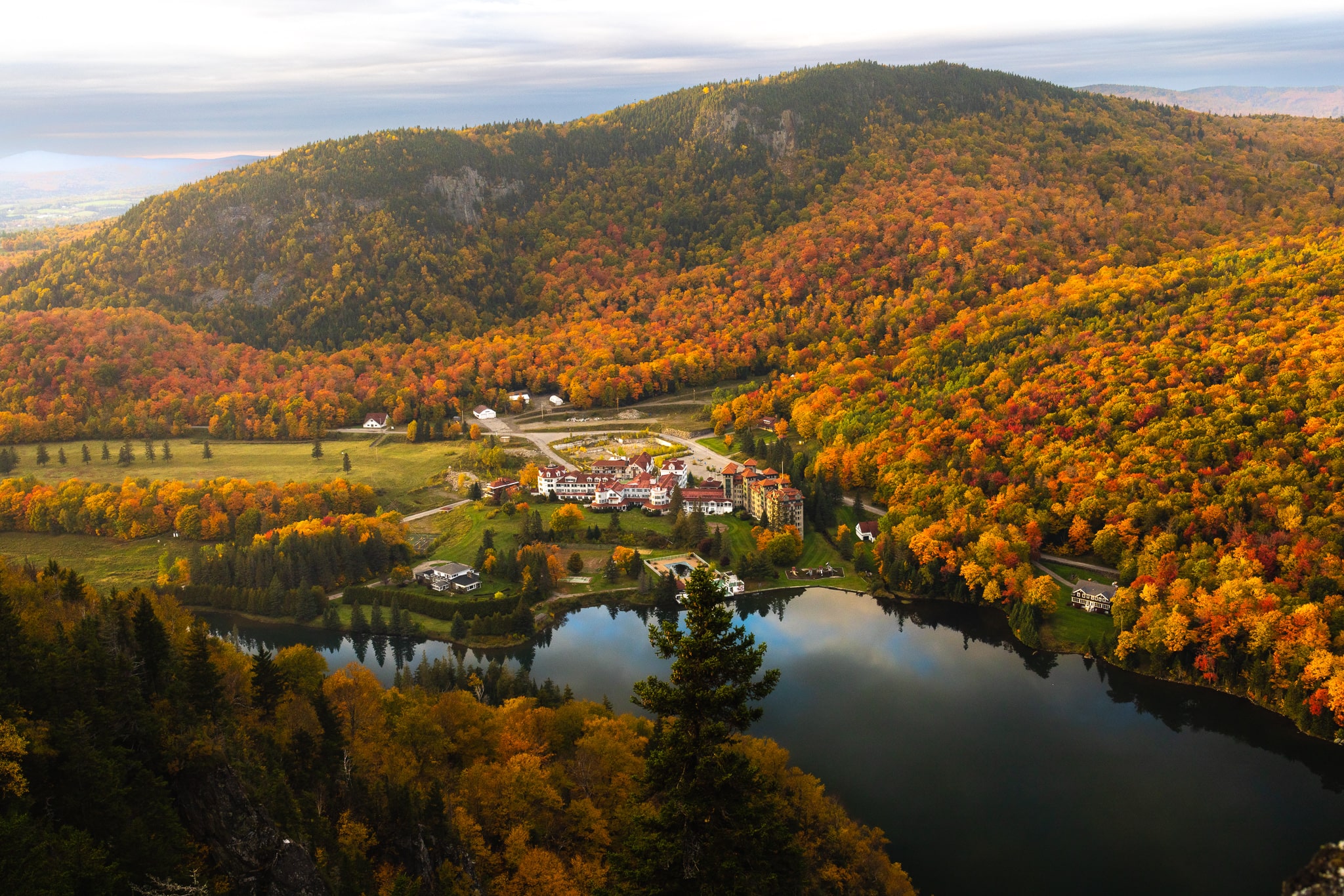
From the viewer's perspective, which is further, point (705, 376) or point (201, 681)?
point (705, 376)

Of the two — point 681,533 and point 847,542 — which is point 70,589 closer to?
point 681,533

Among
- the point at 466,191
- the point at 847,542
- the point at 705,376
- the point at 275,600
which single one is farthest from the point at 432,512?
the point at 466,191

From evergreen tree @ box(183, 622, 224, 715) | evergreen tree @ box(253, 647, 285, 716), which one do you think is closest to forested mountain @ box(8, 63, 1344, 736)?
evergreen tree @ box(253, 647, 285, 716)

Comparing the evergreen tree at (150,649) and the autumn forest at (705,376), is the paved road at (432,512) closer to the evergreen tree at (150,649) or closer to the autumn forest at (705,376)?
the autumn forest at (705,376)

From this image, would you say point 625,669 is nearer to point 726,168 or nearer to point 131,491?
point 131,491

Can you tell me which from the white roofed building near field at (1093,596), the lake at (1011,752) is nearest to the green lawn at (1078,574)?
the white roofed building near field at (1093,596)

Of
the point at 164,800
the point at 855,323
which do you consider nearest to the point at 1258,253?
the point at 855,323
